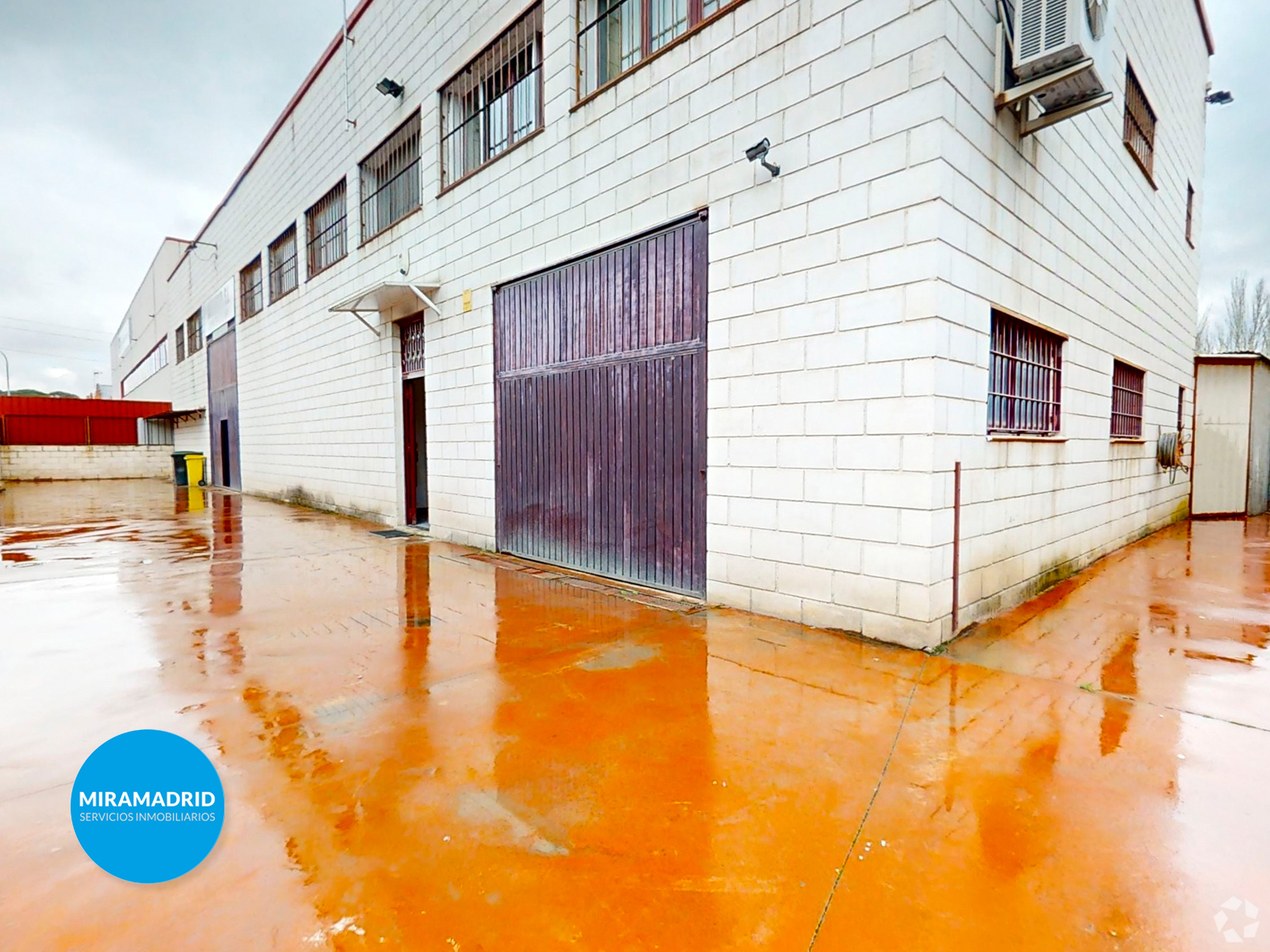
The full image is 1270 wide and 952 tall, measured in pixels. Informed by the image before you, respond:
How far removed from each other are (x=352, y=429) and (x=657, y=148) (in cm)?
736

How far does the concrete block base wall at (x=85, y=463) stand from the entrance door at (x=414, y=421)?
18772 mm

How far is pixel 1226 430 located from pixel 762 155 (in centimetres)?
1055

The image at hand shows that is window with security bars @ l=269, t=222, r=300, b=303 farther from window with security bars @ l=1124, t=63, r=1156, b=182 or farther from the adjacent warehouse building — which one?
window with security bars @ l=1124, t=63, r=1156, b=182

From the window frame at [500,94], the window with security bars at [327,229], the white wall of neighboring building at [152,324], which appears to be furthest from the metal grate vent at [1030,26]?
the white wall of neighboring building at [152,324]

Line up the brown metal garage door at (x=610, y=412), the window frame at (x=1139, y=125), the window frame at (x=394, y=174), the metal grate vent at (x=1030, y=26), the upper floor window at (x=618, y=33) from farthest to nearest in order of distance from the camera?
the window frame at (x=394, y=174) → the window frame at (x=1139, y=125) → the upper floor window at (x=618, y=33) → the brown metal garage door at (x=610, y=412) → the metal grate vent at (x=1030, y=26)

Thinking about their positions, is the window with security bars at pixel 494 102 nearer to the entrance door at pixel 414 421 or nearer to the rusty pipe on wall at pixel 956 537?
the entrance door at pixel 414 421

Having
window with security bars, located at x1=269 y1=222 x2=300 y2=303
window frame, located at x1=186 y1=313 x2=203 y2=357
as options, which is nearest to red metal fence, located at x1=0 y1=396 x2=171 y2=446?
window frame, located at x1=186 y1=313 x2=203 y2=357

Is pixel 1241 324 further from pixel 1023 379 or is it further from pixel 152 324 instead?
pixel 152 324

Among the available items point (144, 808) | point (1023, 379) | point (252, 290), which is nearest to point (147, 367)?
point (252, 290)

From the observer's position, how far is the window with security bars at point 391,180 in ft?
28.4

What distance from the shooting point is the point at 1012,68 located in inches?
158

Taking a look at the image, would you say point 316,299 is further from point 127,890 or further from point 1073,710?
point 1073,710

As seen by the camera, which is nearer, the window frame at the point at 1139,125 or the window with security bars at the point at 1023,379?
the window with security bars at the point at 1023,379

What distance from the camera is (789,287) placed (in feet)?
13.7
